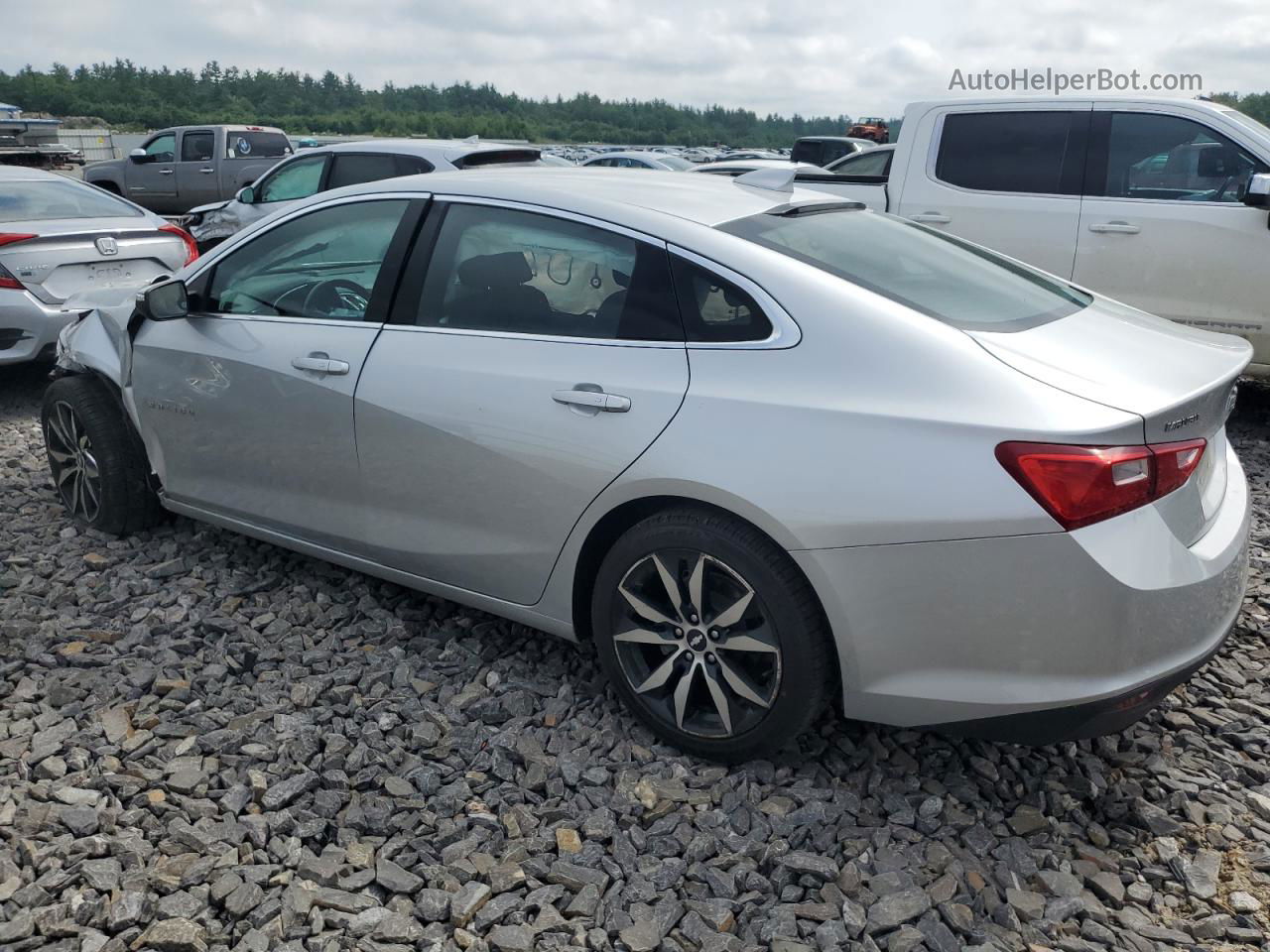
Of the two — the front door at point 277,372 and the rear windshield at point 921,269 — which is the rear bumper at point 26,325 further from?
the rear windshield at point 921,269

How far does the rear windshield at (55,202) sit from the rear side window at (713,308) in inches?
231

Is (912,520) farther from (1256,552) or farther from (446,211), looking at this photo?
(1256,552)

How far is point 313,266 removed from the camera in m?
3.81

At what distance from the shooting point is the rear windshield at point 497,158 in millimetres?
7680

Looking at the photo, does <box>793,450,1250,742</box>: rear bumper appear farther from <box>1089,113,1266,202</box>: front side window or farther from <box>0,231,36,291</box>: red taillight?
<box>0,231,36,291</box>: red taillight

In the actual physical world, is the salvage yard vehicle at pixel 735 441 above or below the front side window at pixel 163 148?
below

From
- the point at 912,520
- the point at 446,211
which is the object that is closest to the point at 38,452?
the point at 446,211

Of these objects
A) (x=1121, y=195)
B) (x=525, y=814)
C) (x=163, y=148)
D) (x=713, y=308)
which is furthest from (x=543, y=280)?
(x=163, y=148)

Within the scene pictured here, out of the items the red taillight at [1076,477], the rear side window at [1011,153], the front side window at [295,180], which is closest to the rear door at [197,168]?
the front side window at [295,180]

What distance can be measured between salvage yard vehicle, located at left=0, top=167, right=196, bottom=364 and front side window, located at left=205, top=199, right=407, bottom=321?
3197 millimetres

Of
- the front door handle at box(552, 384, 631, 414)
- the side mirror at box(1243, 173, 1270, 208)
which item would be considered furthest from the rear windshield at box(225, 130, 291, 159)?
the front door handle at box(552, 384, 631, 414)

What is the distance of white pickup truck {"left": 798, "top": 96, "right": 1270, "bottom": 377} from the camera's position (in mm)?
5934

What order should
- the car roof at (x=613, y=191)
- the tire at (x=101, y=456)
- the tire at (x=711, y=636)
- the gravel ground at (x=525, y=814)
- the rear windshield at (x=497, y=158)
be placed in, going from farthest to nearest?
the rear windshield at (x=497, y=158)
the tire at (x=101, y=456)
the car roof at (x=613, y=191)
the tire at (x=711, y=636)
the gravel ground at (x=525, y=814)

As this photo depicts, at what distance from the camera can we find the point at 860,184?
7.20m
